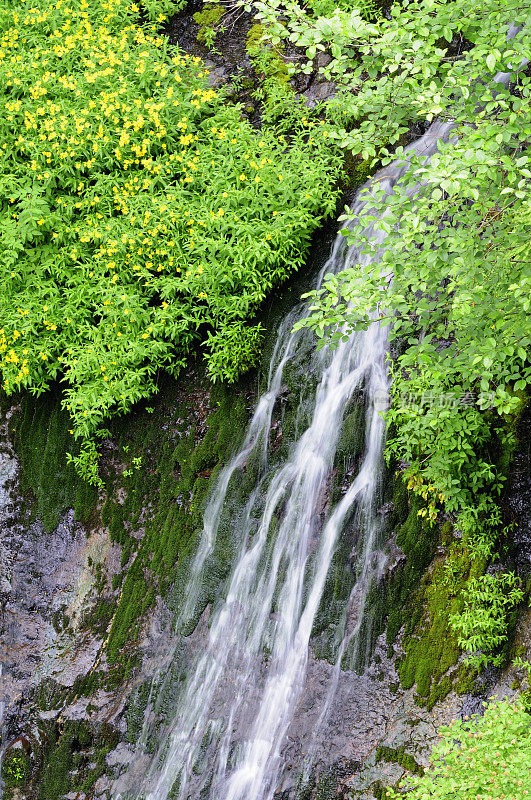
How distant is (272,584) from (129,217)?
12.3 feet

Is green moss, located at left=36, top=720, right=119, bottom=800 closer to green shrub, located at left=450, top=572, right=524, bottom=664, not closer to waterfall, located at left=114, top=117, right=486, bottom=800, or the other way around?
waterfall, located at left=114, top=117, right=486, bottom=800

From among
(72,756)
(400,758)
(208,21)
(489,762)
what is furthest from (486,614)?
(208,21)

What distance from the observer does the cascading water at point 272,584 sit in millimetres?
4922

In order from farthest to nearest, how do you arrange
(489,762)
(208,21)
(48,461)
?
(208,21)
(48,461)
(489,762)

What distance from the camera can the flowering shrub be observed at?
6320mm

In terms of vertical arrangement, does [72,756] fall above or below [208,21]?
below

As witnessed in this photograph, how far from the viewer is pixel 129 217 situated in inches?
258

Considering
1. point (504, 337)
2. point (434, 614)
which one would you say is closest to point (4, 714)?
point (434, 614)

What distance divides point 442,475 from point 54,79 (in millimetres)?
5787

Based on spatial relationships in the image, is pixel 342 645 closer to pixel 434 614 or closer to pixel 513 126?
pixel 434 614

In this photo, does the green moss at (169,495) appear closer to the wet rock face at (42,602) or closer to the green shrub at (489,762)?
the wet rock face at (42,602)

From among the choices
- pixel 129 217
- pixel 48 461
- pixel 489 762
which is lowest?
pixel 489 762

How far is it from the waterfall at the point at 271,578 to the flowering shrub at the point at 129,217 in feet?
2.86

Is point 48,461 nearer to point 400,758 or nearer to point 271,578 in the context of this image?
point 271,578
